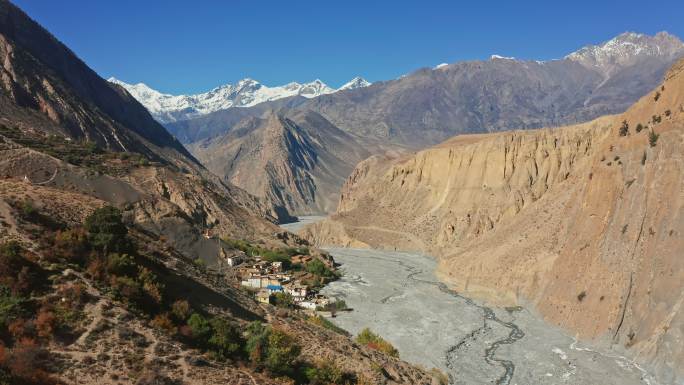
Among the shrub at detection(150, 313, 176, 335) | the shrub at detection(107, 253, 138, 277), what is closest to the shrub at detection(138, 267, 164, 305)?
the shrub at detection(107, 253, 138, 277)

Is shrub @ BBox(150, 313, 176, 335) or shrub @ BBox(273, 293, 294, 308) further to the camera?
shrub @ BBox(273, 293, 294, 308)

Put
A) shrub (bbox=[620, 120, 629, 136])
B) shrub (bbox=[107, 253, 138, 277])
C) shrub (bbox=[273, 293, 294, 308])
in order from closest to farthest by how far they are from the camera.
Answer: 1. shrub (bbox=[107, 253, 138, 277])
2. shrub (bbox=[273, 293, 294, 308])
3. shrub (bbox=[620, 120, 629, 136])

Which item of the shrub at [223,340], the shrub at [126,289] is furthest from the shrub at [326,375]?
the shrub at [126,289]

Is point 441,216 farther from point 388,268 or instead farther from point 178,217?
point 178,217

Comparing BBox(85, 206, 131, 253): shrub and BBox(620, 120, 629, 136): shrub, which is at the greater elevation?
BBox(620, 120, 629, 136): shrub

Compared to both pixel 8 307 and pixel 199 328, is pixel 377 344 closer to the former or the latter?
pixel 199 328

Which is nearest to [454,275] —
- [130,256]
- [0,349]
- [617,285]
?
[617,285]

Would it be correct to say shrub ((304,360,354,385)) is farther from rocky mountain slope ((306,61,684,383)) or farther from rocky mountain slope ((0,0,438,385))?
rocky mountain slope ((306,61,684,383))
